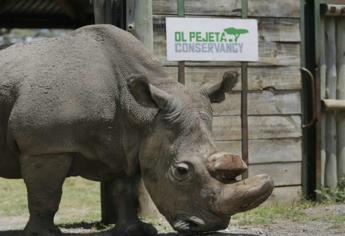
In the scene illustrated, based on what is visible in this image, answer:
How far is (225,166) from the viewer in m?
5.14

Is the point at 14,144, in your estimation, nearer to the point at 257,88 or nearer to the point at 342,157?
the point at 257,88

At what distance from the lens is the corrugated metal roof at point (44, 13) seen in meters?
10.4

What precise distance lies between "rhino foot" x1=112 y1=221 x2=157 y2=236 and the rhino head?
440 millimetres

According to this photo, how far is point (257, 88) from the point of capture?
7.78 meters

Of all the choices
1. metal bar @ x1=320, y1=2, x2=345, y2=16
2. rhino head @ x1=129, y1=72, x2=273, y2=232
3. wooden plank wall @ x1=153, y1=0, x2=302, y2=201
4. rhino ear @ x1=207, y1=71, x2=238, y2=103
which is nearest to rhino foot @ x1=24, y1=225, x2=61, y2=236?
rhino head @ x1=129, y1=72, x2=273, y2=232

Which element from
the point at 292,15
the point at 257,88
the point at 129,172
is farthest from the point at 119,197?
the point at 292,15

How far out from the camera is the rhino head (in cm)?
511

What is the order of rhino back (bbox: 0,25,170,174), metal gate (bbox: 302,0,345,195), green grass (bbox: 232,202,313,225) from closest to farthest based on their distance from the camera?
1. rhino back (bbox: 0,25,170,174)
2. green grass (bbox: 232,202,313,225)
3. metal gate (bbox: 302,0,345,195)

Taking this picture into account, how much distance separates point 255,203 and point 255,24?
316 cm

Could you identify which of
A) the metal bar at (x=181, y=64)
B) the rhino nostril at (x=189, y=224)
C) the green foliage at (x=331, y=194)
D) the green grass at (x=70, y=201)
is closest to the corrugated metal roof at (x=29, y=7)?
the green grass at (x=70, y=201)

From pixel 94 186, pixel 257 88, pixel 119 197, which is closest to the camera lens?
pixel 119 197

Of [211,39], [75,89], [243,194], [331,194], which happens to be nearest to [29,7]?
[211,39]

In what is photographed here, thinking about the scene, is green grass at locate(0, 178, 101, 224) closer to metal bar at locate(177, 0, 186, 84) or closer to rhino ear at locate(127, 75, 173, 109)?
metal bar at locate(177, 0, 186, 84)

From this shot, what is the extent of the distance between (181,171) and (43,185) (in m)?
1.07
